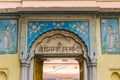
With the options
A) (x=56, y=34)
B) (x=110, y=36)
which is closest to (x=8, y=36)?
(x=56, y=34)

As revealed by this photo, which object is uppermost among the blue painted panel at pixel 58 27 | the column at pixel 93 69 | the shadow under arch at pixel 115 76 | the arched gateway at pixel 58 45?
the blue painted panel at pixel 58 27

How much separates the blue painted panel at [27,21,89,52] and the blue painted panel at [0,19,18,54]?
0.32 metres

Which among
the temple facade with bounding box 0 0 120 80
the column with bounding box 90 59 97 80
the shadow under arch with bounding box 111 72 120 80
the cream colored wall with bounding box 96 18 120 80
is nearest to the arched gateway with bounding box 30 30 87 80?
the temple facade with bounding box 0 0 120 80

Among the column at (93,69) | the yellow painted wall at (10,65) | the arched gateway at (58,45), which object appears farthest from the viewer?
the arched gateway at (58,45)

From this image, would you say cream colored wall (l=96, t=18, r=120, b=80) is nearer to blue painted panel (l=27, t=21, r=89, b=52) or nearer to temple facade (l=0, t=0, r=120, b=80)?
temple facade (l=0, t=0, r=120, b=80)

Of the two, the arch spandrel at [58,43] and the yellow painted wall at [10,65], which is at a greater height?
the arch spandrel at [58,43]

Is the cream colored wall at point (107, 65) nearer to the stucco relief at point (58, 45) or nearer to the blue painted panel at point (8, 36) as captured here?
the stucco relief at point (58, 45)

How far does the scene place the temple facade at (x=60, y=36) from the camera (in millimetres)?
5922

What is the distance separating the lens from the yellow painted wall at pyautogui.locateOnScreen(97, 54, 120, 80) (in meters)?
5.89

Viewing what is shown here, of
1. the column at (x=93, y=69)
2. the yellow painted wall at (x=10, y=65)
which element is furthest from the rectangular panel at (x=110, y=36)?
the yellow painted wall at (x=10, y=65)

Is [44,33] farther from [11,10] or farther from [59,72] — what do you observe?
[59,72]

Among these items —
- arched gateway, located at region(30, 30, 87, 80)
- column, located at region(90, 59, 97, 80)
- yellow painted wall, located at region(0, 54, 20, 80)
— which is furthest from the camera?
arched gateway, located at region(30, 30, 87, 80)

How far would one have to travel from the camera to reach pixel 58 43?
19.9 ft

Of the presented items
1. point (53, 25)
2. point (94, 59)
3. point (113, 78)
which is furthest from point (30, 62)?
point (113, 78)
